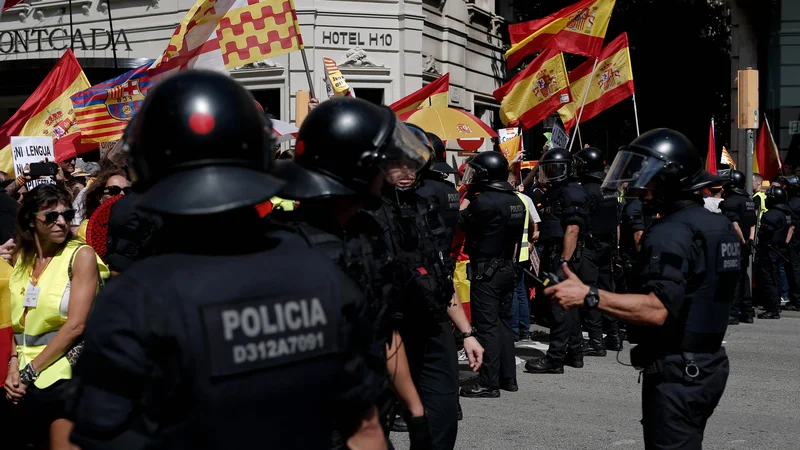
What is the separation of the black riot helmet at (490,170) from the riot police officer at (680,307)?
3899mm

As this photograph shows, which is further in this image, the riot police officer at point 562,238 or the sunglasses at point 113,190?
the riot police officer at point 562,238

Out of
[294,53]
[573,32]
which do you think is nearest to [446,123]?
[573,32]

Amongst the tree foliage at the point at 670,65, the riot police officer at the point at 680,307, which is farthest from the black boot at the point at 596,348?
the tree foliage at the point at 670,65

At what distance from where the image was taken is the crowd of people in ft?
6.11

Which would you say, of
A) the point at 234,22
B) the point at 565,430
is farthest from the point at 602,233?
the point at 234,22

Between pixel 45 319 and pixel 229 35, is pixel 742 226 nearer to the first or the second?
pixel 229 35

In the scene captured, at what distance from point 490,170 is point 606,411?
2.25m

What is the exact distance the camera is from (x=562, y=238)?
9750mm

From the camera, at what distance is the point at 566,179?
9.58 meters

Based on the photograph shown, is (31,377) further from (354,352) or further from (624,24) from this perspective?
(624,24)

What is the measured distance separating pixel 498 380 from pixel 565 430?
1368mm

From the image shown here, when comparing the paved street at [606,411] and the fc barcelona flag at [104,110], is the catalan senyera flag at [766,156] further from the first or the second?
the fc barcelona flag at [104,110]

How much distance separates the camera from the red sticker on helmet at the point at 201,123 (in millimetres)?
1967

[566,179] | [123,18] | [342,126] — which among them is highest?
[123,18]
